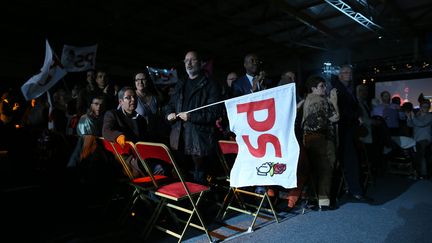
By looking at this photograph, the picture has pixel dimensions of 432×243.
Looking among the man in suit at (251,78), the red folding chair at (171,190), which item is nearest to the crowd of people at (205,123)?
the man in suit at (251,78)

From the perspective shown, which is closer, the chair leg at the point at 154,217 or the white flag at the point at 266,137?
the white flag at the point at 266,137

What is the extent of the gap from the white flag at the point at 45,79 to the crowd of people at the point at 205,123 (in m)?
0.45

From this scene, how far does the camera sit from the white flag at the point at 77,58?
200 inches

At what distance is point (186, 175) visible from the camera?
→ 3438 millimetres

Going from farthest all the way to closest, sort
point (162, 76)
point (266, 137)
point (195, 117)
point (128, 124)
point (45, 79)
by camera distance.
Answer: point (162, 76) < point (45, 79) < point (128, 124) < point (195, 117) < point (266, 137)

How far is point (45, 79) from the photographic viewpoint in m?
4.27

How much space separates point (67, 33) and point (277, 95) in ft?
30.2

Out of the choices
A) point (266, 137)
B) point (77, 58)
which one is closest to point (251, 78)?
point (266, 137)

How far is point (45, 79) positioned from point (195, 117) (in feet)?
8.44

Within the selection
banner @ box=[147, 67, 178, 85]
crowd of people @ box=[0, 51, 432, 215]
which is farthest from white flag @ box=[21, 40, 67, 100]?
banner @ box=[147, 67, 178, 85]

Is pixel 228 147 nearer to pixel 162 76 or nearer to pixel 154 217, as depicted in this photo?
pixel 154 217

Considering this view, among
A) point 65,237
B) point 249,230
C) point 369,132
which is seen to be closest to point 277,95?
point 249,230

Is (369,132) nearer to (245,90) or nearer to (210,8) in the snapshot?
(245,90)

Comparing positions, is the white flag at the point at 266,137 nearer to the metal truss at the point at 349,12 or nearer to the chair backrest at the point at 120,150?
the chair backrest at the point at 120,150
